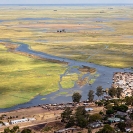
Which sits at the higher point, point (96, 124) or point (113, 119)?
point (113, 119)

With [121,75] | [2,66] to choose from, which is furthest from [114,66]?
[2,66]

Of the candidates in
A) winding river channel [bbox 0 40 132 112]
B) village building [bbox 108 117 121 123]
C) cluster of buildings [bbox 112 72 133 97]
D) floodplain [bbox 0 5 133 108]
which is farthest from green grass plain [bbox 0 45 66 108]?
village building [bbox 108 117 121 123]

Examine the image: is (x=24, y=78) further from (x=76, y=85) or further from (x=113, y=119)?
(x=113, y=119)

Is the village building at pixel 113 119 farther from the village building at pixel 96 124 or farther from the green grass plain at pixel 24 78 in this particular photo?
the green grass plain at pixel 24 78

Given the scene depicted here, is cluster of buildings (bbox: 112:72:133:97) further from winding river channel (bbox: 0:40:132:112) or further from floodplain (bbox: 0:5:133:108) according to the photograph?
floodplain (bbox: 0:5:133:108)

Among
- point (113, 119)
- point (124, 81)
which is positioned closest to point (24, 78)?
point (124, 81)

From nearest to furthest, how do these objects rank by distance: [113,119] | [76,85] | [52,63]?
[113,119] → [76,85] → [52,63]

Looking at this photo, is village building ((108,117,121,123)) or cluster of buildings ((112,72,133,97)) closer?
village building ((108,117,121,123))

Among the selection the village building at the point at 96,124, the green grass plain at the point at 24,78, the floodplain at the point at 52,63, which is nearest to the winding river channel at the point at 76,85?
the floodplain at the point at 52,63
